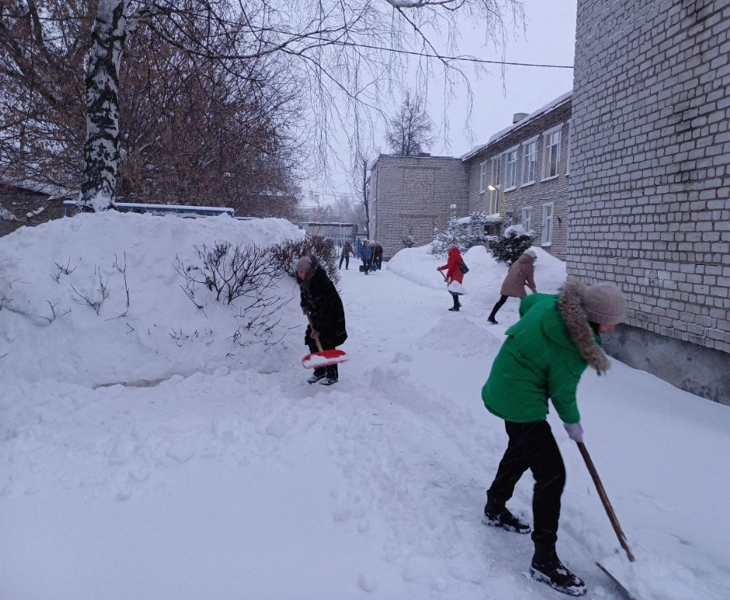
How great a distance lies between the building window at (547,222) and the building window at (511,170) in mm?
3776

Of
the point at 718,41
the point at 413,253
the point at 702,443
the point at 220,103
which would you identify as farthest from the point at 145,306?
the point at 413,253

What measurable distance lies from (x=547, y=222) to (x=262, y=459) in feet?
63.1

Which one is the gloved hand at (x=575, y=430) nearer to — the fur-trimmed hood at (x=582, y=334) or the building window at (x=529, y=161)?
the fur-trimmed hood at (x=582, y=334)

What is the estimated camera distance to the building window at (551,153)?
1930 cm

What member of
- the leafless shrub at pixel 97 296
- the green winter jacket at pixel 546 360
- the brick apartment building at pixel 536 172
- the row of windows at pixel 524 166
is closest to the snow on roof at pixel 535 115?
the brick apartment building at pixel 536 172

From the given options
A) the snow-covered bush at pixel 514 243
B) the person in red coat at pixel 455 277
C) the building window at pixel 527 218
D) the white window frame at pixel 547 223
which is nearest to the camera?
the person in red coat at pixel 455 277

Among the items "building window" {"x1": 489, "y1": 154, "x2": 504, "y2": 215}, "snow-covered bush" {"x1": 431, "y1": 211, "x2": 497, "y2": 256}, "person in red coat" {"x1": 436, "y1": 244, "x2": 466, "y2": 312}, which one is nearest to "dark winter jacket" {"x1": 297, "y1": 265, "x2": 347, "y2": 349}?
"person in red coat" {"x1": 436, "y1": 244, "x2": 466, "y2": 312}

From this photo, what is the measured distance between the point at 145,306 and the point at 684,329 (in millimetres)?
5860

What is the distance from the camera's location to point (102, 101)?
6.42 meters

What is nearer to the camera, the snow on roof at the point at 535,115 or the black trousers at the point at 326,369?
the black trousers at the point at 326,369

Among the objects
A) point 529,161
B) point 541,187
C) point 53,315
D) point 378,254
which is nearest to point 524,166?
point 529,161

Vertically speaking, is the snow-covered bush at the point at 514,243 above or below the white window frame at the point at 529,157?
below

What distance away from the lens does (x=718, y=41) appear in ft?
16.0

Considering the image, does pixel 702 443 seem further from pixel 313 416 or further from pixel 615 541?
pixel 313 416
